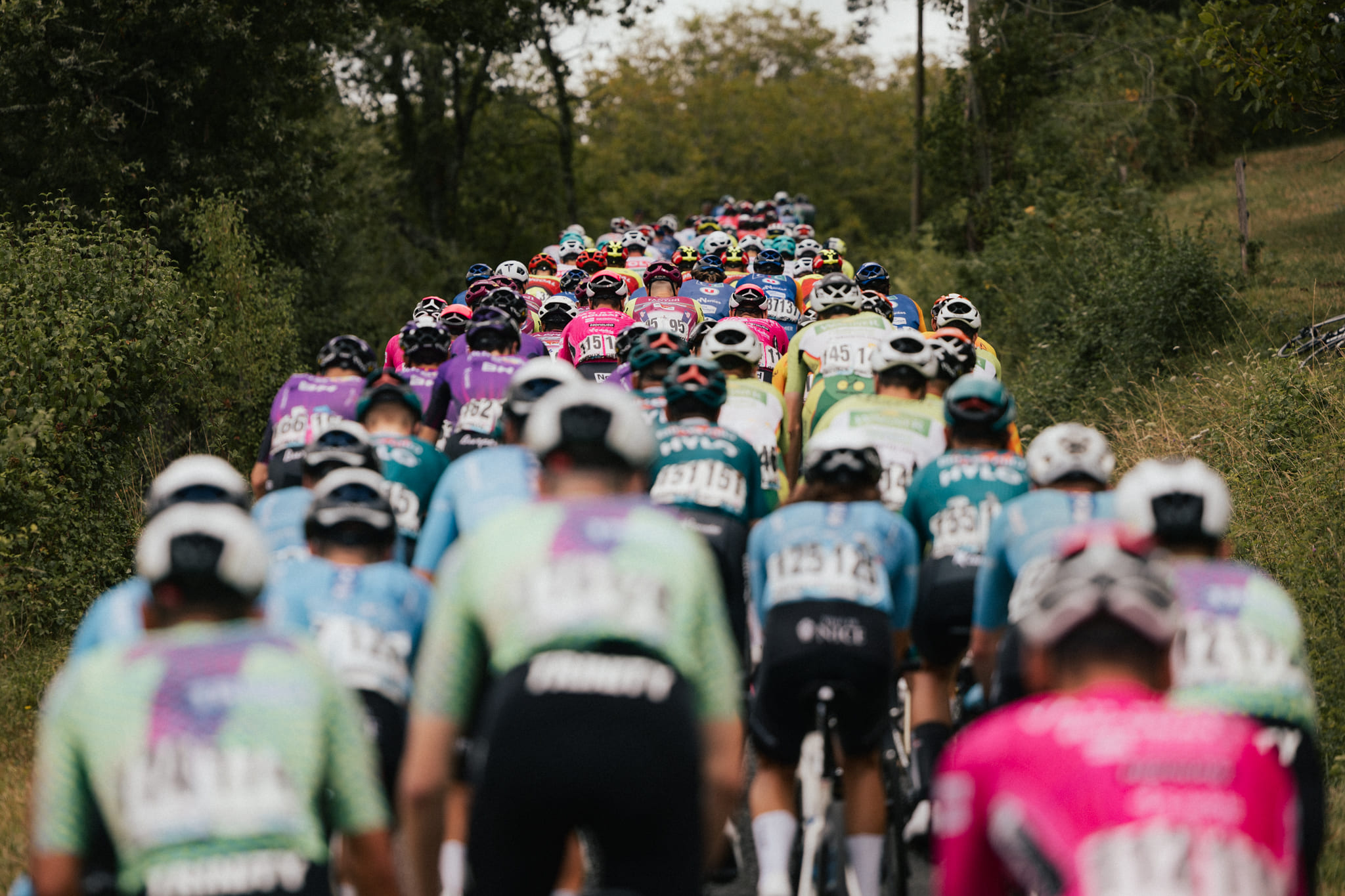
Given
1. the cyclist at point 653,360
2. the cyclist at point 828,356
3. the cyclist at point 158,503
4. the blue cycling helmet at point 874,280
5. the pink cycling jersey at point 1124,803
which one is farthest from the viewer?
the blue cycling helmet at point 874,280

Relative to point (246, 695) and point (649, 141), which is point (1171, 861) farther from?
point (649, 141)

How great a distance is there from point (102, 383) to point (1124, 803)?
1470 centimetres

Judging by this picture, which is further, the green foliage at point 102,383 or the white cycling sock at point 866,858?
the green foliage at point 102,383

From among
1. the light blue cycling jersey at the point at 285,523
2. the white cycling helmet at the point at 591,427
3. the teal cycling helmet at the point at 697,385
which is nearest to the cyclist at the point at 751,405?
the teal cycling helmet at the point at 697,385

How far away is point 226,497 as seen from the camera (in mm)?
5055

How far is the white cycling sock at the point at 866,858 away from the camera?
614cm

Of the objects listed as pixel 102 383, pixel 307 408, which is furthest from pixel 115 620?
pixel 102 383

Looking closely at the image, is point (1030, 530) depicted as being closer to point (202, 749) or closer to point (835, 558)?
point (835, 558)

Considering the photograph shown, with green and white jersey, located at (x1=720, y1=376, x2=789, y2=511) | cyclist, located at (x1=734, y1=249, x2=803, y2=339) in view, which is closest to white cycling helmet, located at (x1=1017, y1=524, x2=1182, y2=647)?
green and white jersey, located at (x1=720, y1=376, x2=789, y2=511)

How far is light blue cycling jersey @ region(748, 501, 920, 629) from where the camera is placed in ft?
20.4

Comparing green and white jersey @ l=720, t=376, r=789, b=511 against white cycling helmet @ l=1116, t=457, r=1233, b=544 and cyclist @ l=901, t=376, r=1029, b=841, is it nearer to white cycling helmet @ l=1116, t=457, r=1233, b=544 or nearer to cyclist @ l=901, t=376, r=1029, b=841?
cyclist @ l=901, t=376, r=1029, b=841

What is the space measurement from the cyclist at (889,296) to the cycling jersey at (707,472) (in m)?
6.56

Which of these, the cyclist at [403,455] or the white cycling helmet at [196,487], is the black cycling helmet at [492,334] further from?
the white cycling helmet at [196,487]

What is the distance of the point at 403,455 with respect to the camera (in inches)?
311
